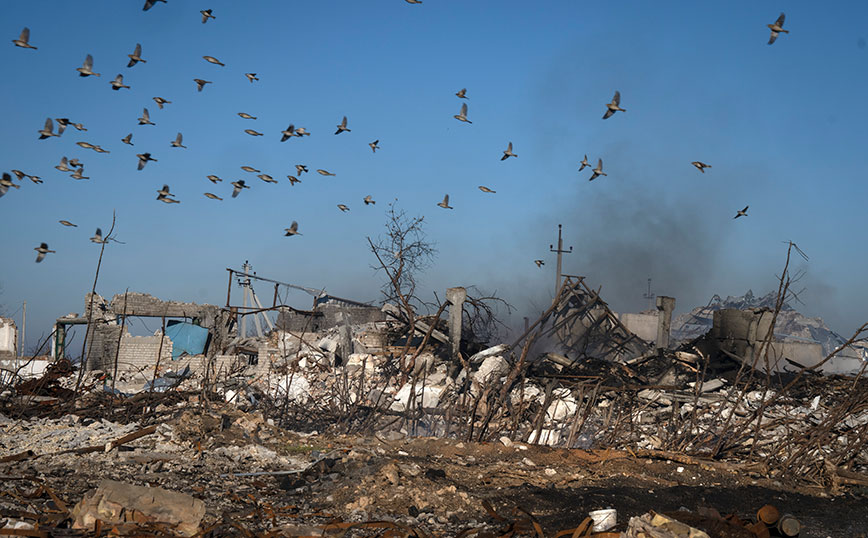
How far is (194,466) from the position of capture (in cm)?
617

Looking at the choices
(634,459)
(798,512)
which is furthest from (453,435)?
(798,512)

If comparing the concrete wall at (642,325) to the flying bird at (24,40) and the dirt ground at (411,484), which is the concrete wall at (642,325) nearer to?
the dirt ground at (411,484)

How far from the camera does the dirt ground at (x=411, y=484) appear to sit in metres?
4.78

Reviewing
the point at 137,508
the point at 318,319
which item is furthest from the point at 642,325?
the point at 137,508

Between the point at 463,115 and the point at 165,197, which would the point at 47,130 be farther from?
the point at 463,115

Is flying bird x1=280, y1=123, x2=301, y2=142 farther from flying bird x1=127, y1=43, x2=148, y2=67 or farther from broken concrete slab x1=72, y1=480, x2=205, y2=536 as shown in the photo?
broken concrete slab x1=72, y1=480, x2=205, y2=536

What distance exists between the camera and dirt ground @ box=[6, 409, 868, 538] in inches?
188

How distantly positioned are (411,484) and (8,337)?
25845 millimetres

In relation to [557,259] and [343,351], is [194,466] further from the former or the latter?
[557,259]

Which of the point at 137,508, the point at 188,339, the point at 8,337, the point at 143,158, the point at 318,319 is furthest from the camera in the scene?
the point at 8,337

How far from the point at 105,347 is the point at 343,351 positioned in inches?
338

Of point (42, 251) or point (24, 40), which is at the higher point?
point (24, 40)

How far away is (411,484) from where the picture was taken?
17.6 ft

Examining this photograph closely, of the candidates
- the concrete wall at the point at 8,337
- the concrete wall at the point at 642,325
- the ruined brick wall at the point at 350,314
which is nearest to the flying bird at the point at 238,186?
the ruined brick wall at the point at 350,314
